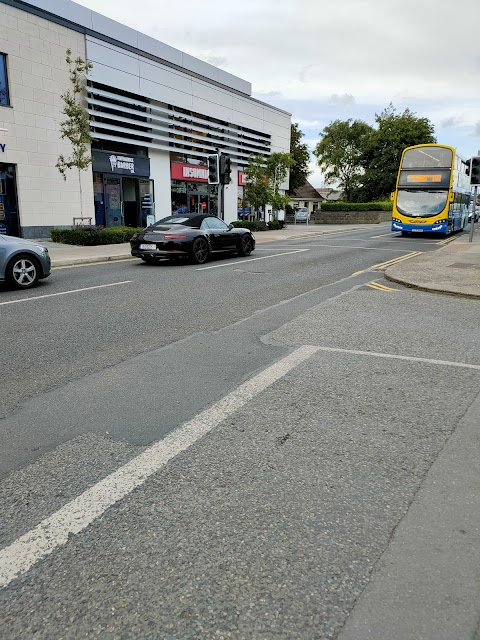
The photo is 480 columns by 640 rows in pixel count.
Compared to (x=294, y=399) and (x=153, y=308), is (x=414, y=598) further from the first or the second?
(x=153, y=308)

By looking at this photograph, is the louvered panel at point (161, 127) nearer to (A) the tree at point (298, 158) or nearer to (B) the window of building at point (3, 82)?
(B) the window of building at point (3, 82)

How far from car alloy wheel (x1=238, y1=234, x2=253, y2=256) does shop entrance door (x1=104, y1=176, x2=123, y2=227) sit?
39.5ft

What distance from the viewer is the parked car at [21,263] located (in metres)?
9.63

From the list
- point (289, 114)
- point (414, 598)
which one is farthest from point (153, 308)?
point (289, 114)

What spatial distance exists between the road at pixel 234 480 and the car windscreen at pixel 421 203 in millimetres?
20099

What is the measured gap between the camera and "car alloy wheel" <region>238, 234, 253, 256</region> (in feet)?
53.6

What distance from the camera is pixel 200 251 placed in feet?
47.2

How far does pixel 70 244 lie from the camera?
2014 centimetres

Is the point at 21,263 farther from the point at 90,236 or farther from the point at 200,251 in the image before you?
the point at 90,236

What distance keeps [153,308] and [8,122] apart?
16903 mm

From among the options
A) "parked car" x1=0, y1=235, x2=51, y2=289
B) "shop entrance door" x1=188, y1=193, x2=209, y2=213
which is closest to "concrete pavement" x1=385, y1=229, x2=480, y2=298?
"parked car" x1=0, y1=235, x2=51, y2=289

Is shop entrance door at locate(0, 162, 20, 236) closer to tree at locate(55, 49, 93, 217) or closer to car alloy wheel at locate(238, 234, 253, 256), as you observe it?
tree at locate(55, 49, 93, 217)

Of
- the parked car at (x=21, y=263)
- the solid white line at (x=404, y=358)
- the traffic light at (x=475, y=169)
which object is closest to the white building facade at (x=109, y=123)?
the traffic light at (x=475, y=169)

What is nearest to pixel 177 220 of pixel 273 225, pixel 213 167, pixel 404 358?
pixel 213 167
